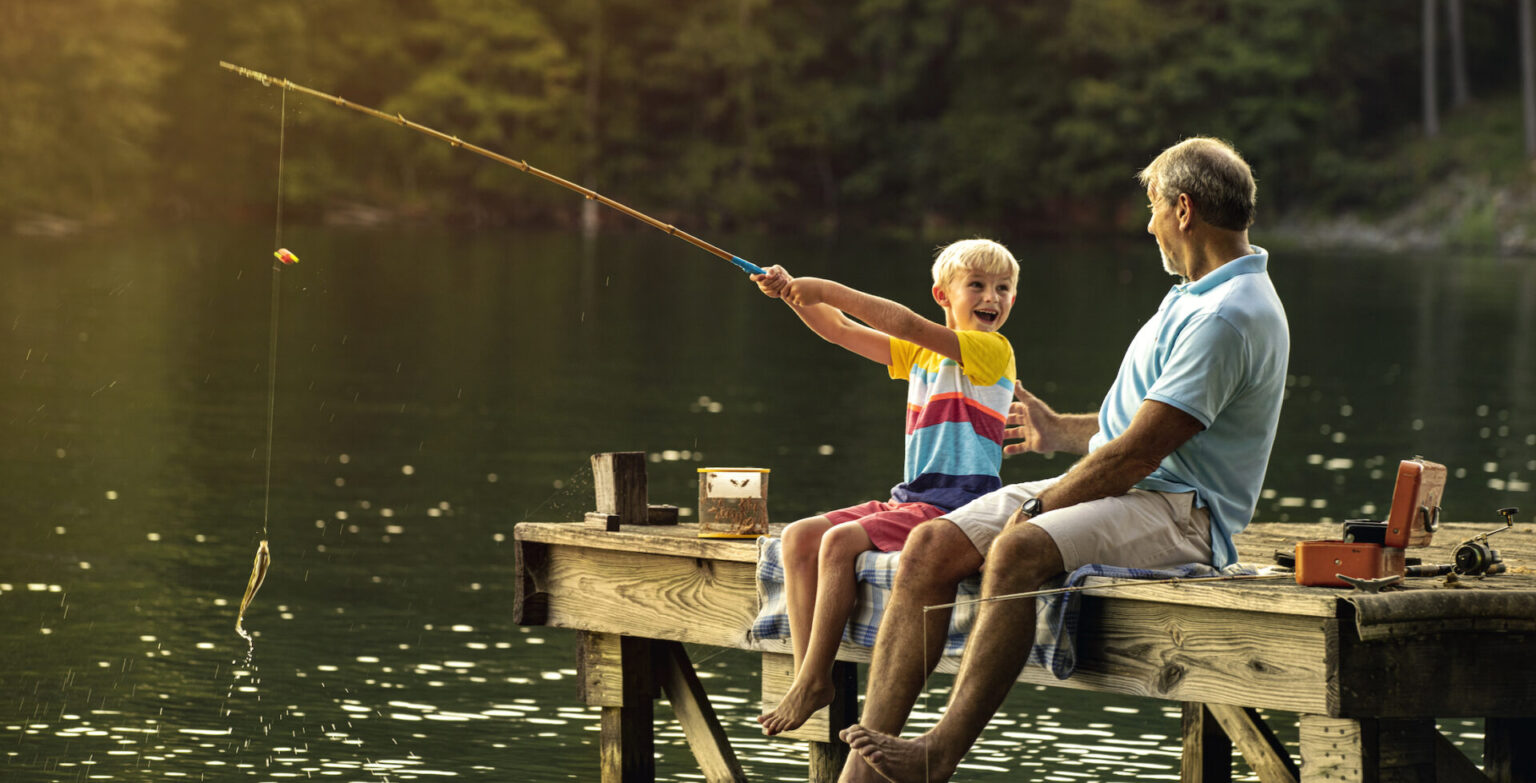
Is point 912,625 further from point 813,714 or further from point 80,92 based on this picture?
point 80,92

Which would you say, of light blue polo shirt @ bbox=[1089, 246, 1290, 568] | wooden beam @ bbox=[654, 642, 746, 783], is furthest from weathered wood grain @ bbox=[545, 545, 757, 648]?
light blue polo shirt @ bbox=[1089, 246, 1290, 568]

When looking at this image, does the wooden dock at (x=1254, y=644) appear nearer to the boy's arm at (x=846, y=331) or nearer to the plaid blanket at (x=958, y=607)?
the plaid blanket at (x=958, y=607)

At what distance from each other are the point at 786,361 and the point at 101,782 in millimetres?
20448

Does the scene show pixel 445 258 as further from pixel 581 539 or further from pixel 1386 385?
pixel 581 539

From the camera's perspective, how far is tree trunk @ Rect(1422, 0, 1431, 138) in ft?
205

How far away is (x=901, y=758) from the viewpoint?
539 centimetres

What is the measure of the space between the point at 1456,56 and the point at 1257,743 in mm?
59396

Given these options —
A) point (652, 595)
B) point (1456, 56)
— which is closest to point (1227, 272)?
point (652, 595)

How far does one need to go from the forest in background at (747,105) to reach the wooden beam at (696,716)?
54760 millimetres

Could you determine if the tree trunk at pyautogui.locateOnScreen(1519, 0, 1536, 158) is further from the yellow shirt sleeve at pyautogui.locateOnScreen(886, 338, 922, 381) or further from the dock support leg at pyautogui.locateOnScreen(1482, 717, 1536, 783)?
the yellow shirt sleeve at pyautogui.locateOnScreen(886, 338, 922, 381)

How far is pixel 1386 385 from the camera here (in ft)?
84.6

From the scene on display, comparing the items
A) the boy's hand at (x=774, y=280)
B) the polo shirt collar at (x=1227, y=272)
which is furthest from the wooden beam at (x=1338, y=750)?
the boy's hand at (x=774, y=280)

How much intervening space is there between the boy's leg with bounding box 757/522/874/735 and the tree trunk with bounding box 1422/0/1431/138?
5935cm

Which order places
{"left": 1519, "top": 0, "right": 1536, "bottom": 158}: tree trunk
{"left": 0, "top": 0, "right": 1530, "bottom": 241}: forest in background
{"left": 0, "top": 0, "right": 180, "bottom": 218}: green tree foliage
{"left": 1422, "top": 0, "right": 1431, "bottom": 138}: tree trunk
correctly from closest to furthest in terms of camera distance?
{"left": 1519, "top": 0, "right": 1536, "bottom": 158}: tree trunk, {"left": 1422, "top": 0, "right": 1431, "bottom": 138}: tree trunk, {"left": 0, "top": 0, "right": 180, "bottom": 218}: green tree foliage, {"left": 0, "top": 0, "right": 1530, "bottom": 241}: forest in background
